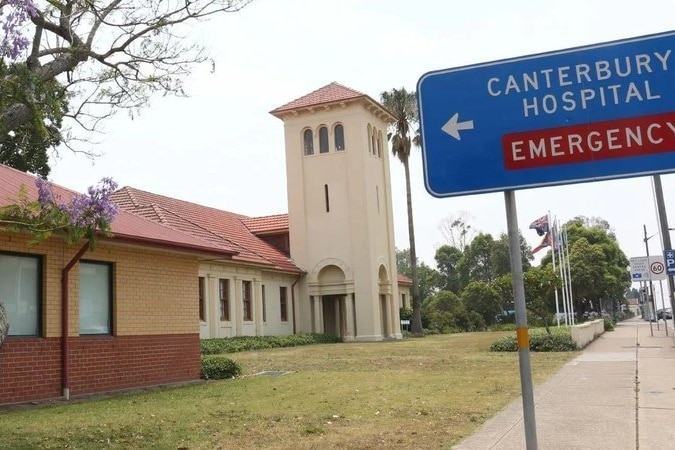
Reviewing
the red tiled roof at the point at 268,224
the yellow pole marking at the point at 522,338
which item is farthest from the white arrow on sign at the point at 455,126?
the red tiled roof at the point at 268,224

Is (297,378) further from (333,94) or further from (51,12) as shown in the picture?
(333,94)

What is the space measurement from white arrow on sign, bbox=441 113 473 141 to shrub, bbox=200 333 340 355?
2332cm

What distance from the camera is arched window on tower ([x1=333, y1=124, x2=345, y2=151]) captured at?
39.2 meters

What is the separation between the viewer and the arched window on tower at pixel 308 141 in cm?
3988

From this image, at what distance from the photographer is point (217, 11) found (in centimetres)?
1137

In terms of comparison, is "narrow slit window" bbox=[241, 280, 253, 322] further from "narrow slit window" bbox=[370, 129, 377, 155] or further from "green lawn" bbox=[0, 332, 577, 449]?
"green lawn" bbox=[0, 332, 577, 449]

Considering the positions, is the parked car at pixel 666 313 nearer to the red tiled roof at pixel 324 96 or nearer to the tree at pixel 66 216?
the red tiled roof at pixel 324 96

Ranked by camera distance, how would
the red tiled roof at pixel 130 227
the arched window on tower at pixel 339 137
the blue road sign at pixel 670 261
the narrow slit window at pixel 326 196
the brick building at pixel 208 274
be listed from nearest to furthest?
the brick building at pixel 208 274 → the red tiled roof at pixel 130 227 → the blue road sign at pixel 670 261 → the arched window on tower at pixel 339 137 → the narrow slit window at pixel 326 196

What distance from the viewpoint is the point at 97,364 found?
45.3ft

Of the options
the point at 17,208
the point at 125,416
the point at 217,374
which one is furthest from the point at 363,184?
the point at 17,208

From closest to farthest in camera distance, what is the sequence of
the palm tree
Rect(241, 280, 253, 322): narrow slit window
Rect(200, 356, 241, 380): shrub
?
Rect(200, 356, 241, 380): shrub < Rect(241, 280, 253, 322): narrow slit window < the palm tree

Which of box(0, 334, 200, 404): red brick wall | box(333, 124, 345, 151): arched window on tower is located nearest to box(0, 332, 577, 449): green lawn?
box(0, 334, 200, 404): red brick wall

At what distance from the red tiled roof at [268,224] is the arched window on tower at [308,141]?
4.67 meters

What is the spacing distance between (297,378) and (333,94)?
25.9 metres
